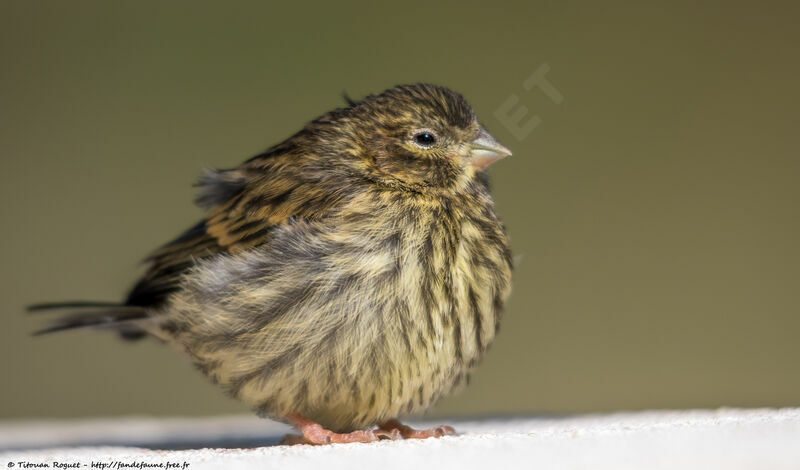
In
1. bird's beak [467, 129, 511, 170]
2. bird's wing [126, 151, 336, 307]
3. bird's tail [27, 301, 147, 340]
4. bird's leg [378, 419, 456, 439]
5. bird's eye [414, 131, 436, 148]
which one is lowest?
bird's leg [378, 419, 456, 439]

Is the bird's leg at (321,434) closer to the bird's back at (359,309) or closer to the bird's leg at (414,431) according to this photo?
the bird's back at (359,309)

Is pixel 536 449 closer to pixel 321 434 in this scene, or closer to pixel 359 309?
pixel 359 309

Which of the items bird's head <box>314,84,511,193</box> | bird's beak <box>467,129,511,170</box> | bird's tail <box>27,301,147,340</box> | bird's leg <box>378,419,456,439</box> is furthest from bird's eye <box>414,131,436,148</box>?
bird's tail <box>27,301,147,340</box>

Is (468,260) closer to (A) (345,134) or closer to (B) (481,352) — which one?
(B) (481,352)

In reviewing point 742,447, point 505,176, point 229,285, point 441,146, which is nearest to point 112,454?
point 229,285

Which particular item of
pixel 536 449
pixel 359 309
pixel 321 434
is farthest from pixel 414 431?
pixel 536 449

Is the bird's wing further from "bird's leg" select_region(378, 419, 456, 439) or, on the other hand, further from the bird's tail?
"bird's leg" select_region(378, 419, 456, 439)
